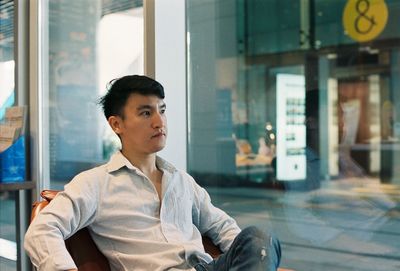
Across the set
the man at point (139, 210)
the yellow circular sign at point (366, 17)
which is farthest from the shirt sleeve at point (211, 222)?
the yellow circular sign at point (366, 17)

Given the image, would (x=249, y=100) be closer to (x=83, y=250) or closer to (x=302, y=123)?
(x=302, y=123)

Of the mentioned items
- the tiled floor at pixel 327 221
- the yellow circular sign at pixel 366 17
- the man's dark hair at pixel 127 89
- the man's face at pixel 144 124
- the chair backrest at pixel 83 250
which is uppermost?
the yellow circular sign at pixel 366 17

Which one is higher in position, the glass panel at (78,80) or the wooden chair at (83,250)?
the glass panel at (78,80)

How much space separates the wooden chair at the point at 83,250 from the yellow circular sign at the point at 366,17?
322 centimetres

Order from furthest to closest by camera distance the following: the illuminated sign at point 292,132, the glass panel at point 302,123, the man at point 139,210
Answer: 1. the illuminated sign at point 292,132
2. the glass panel at point 302,123
3. the man at point 139,210

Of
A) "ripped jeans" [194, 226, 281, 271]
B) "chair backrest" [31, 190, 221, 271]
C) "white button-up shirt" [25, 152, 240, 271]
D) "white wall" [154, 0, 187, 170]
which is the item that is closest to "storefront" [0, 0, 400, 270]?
"white wall" [154, 0, 187, 170]

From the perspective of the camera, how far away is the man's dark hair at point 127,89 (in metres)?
1.75

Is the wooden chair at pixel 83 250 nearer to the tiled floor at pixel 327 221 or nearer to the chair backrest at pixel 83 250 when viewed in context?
the chair backrest at pixel 83 250

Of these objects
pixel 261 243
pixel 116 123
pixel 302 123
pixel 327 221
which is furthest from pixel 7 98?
pixel 327 221

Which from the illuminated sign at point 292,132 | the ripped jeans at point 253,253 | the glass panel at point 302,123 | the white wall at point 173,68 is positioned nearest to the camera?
the ripped jeans at point 253,253

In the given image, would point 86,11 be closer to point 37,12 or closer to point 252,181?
point 37,12

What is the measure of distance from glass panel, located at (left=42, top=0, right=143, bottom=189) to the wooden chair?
1614 millimetres

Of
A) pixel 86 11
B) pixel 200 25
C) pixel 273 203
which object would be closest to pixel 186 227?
pixel 200 25

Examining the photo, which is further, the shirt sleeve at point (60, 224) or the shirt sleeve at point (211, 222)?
the shirt sleeve at point (211, 222)
